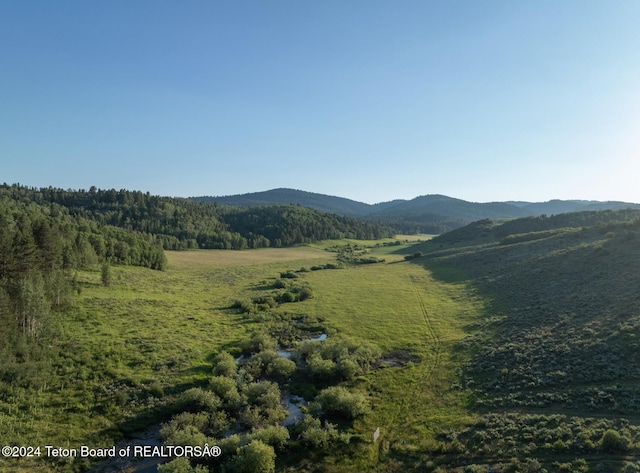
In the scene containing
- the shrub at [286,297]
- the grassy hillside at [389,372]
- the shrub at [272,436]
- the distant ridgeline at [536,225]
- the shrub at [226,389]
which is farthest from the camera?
the distant ridgeline at [536,225]

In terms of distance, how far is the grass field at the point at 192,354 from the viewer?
1002 inches

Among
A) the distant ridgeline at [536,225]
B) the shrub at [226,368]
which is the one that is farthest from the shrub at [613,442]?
the distant ridgeline at [536,225]

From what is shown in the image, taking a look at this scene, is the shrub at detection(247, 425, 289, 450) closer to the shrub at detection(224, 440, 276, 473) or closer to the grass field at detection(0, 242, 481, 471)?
the shrub at detection(224, 440, 276, 473)

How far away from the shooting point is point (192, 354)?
129ft

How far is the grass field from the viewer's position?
83.5ft

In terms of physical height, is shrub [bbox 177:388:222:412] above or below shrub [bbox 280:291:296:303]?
below

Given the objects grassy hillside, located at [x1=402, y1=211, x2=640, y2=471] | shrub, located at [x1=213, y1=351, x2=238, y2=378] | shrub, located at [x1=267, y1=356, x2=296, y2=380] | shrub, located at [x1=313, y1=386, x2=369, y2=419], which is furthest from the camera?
shrub, located at [x1=267, y1=356, x2=296, y2=380]

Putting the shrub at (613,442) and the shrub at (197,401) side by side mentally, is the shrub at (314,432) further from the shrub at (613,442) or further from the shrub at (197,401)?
the shrub at (613,442)

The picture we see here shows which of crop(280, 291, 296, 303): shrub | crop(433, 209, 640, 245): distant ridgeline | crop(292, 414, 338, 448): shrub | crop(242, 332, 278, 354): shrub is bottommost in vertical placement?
crop(292, 414, 338, 448): shrub

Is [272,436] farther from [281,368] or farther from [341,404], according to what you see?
[281,368]

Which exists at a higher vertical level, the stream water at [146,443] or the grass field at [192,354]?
the grass field at [192,354]

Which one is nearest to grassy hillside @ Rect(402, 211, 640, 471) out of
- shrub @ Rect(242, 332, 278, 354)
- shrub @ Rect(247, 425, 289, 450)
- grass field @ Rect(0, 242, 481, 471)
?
grass field @ Rect(0, 242, 481, 471)

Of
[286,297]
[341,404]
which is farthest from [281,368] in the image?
[286,297]

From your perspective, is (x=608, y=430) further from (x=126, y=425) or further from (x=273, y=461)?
(x=126, y=425)
